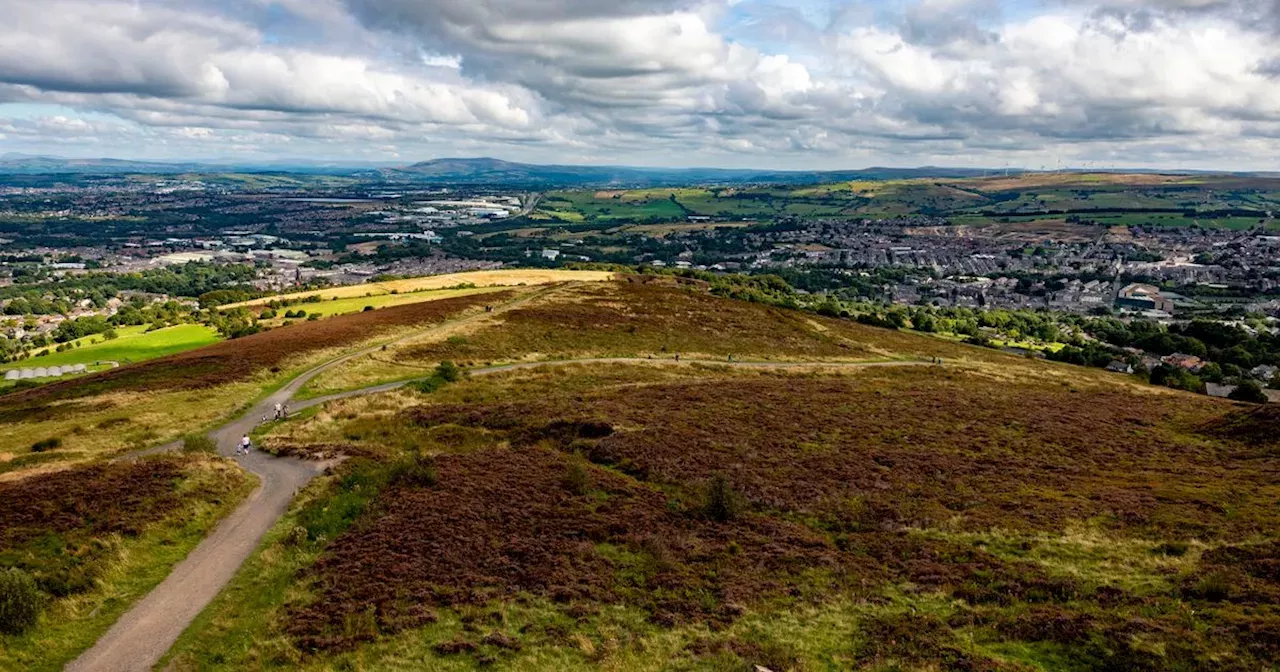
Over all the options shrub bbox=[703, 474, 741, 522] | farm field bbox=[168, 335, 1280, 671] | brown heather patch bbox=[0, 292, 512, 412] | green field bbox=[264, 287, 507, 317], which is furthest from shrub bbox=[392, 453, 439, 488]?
green field bbox=[264, 287, 507, 317]

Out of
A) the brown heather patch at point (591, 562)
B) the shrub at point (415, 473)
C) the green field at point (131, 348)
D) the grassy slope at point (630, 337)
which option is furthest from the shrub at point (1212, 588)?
the green field at point (131, 348)

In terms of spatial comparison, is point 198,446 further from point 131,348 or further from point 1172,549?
point 131,348

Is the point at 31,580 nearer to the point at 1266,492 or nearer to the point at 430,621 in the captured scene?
the point at 430,621

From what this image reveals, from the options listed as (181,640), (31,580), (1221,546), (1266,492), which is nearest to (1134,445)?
(1266,492)

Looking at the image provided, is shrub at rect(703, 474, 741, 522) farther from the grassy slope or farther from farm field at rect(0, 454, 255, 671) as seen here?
the grassy slope

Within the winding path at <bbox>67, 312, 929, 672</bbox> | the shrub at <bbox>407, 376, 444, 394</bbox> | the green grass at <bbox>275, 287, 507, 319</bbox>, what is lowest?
the green grass at <bbox>275, 287, 507, 319</bbox>

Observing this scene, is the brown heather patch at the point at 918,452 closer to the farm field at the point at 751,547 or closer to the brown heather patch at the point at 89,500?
the farm field at the point at 751,547

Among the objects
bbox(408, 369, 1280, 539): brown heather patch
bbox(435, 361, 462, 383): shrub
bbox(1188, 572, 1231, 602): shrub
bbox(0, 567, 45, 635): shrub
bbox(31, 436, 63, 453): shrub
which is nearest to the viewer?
bbox(0, 567, 45, 635): shrub
